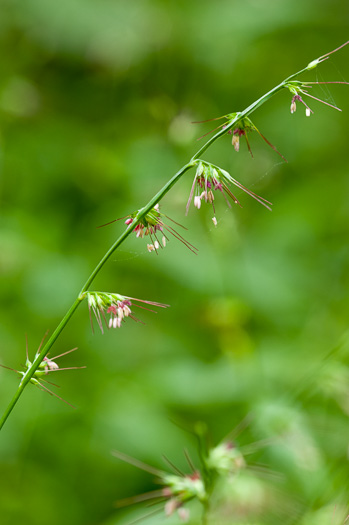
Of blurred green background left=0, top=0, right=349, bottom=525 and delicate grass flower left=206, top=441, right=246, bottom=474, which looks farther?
blurred green background left=0, top=0, right=349, bottom=525

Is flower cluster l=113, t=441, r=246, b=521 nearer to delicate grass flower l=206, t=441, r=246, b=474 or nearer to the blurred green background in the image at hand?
delicate grass flower l=206, t=441, r=246, b=474

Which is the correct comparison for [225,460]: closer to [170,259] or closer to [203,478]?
[203,478]

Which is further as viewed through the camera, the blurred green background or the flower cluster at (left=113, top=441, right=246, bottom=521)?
the blurred green background

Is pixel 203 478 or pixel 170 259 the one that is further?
pixel 170 259

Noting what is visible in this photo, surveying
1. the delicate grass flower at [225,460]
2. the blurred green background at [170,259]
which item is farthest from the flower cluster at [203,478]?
the blurred green background at [170,259]

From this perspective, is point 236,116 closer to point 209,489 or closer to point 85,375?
point 209,489

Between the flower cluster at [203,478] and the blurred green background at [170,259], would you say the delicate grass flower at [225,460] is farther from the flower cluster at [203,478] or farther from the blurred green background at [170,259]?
the blurred green background at [170,259]

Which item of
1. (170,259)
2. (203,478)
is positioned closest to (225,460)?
(203,478)

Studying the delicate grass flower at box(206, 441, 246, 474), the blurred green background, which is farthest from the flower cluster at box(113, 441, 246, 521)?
the blurred green background
